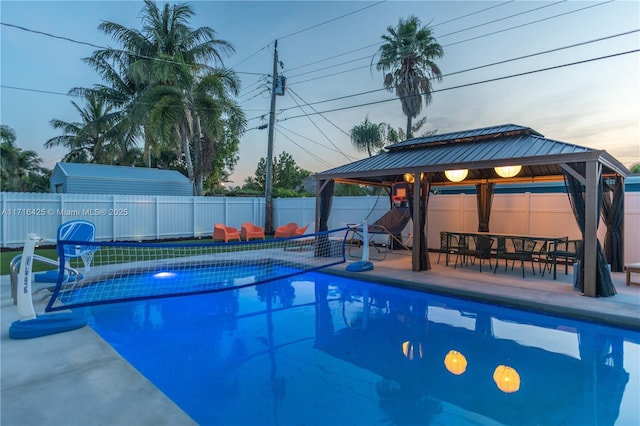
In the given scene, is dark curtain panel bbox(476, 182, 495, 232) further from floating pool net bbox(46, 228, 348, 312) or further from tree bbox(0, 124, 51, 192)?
tree bbox(0, 124, 51, 192)

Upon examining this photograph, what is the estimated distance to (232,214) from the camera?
51.5ft

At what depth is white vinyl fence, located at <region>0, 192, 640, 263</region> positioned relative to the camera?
29.0 ft

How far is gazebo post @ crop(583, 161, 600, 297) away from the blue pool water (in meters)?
1.13

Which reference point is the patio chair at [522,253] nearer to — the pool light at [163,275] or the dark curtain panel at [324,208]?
the dark curtain panel at [324,208]

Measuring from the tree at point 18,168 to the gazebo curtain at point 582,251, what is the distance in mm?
32271

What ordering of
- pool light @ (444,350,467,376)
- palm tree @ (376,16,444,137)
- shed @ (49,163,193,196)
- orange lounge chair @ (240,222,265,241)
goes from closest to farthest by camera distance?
pool light @ (444,350,467,376)
orange lounge chair @ (240,222,265,241)
shed @ (49,163,193,196)
palm tree @ (376,16,444,137)

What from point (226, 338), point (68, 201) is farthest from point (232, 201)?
point (226, 338)

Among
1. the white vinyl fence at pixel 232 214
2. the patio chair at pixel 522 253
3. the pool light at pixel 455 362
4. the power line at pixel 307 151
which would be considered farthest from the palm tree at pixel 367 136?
the pool light at pixel 455 362

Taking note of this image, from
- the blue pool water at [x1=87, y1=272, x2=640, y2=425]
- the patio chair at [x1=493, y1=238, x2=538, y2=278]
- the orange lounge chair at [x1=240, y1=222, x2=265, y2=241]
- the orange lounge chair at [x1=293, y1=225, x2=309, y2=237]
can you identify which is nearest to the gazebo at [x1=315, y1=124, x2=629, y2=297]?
the patio chair at [x1=493, y1=238, x2=538, y2=278]

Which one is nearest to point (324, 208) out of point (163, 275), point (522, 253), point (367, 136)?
point (163, 275)

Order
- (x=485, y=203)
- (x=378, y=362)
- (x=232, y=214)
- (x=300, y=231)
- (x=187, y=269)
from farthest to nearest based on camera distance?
(x=232, y=214) < (x=300, y=231) < (x=485, y=203) < (x=187, y=269) < (x=378, y=362)

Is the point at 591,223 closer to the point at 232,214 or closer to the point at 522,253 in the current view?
the point at 522,253

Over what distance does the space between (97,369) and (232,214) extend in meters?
12.7

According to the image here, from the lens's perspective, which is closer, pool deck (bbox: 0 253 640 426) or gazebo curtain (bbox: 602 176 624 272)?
pool deck (bbox: 0 253 640 426)
